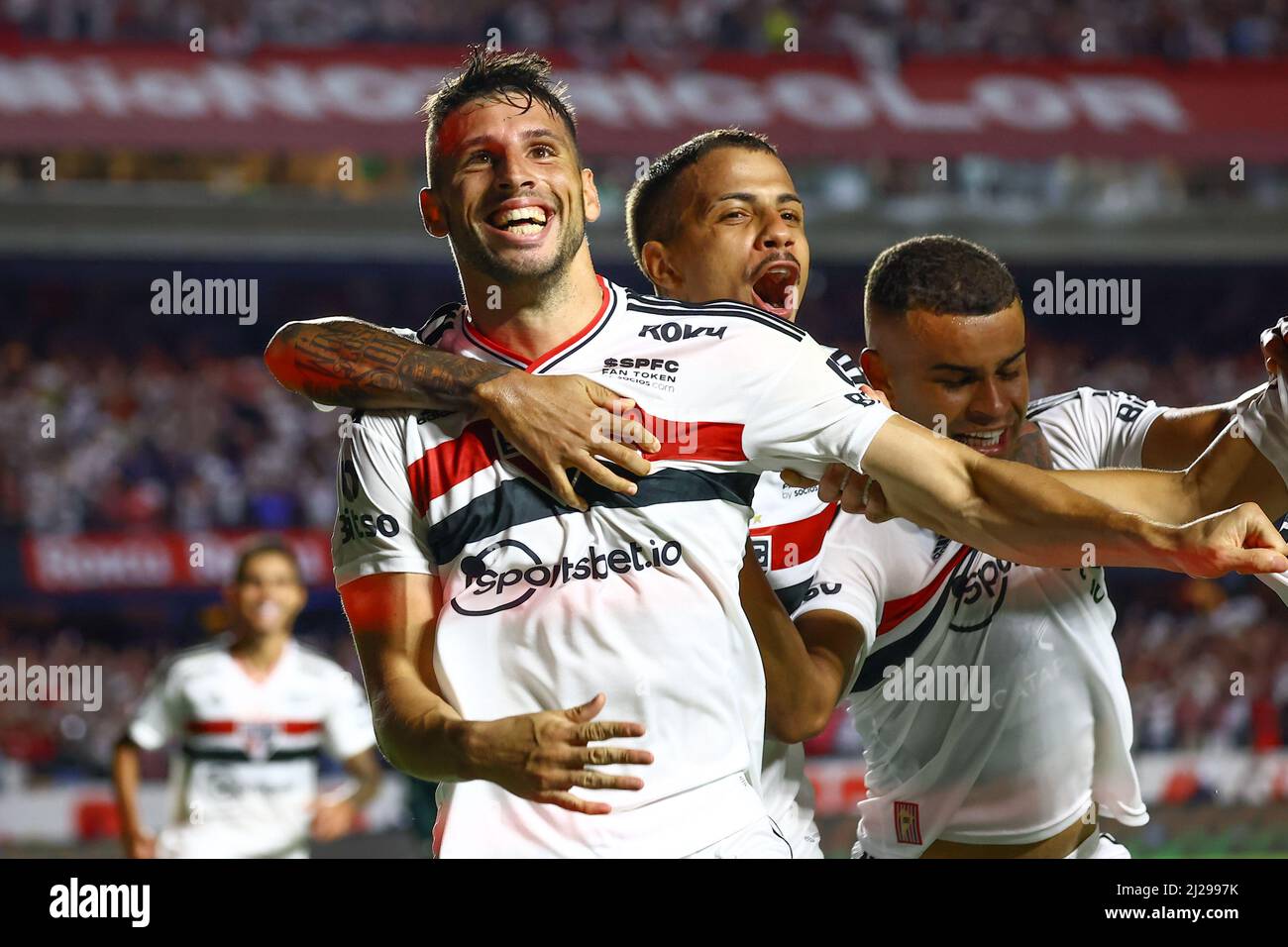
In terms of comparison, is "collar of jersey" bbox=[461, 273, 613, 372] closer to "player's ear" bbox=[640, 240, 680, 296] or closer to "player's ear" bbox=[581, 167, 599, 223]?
"player's ear" bbox=[581, 167, 599, 223]

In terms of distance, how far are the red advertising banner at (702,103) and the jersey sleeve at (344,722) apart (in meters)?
7.08

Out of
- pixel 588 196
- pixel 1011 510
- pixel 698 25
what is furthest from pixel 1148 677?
pixel 588 196

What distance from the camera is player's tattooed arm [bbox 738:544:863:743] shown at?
131 inches

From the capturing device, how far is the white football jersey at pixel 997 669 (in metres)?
3.69

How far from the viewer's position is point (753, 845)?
3041 millimetres

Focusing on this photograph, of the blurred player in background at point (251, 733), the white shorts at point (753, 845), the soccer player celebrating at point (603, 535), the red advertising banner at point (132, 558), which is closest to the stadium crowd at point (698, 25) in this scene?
the red advertising banner at point (132, 558)

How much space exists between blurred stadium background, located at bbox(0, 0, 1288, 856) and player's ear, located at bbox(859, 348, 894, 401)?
812cm

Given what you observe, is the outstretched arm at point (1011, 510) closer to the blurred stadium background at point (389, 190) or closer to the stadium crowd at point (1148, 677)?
the stadium crowd at point (1148, 677)

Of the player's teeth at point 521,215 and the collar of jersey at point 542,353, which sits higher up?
the player's teeth at point 521,215

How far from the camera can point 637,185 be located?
4.29m

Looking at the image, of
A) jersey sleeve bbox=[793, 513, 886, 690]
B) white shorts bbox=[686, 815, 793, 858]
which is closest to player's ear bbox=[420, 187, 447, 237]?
jersey sleeve bbox=[793, 513, 886, 690]

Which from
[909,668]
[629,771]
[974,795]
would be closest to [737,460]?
[629,771]

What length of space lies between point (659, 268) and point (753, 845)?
67.2 inches
